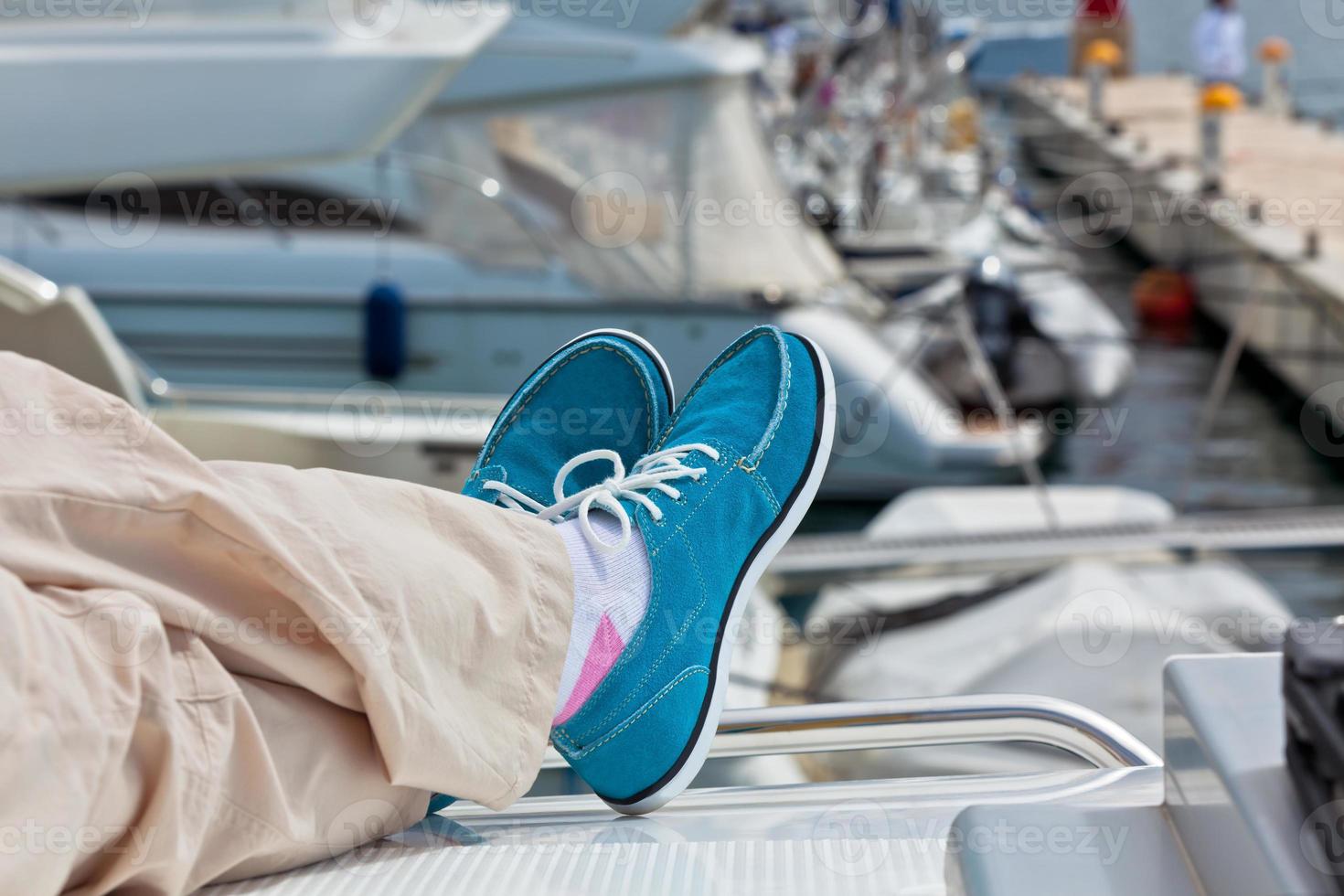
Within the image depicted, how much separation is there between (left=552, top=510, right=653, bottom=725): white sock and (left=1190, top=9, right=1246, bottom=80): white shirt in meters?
11.1

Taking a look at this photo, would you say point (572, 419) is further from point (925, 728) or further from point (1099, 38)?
point (1099, 38)

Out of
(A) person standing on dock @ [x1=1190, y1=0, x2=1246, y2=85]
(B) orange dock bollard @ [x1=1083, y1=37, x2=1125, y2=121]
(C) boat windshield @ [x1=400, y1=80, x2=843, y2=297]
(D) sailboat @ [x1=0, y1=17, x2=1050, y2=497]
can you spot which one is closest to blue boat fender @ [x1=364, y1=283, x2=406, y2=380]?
(D) sailboat @ [x1=0, y1=17, x2=1050, y2=497]

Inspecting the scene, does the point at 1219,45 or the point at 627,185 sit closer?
the point at 627,185

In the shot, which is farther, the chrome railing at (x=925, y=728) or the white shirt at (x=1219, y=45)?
the white shirt at (x=1219, y=45)

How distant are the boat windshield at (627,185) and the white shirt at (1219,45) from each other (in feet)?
24.8

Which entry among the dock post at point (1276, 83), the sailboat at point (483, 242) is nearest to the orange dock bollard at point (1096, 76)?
the dock post at point (1276, 83)

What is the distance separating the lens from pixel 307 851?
29.0 inches

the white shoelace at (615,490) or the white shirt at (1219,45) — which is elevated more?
the white shoelace at (615,490)

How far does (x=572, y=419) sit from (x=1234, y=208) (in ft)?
25.9

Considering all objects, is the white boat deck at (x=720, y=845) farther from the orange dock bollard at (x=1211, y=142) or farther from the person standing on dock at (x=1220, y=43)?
the person standing on dock at (x=1220, y=43)

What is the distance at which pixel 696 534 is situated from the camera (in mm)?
939

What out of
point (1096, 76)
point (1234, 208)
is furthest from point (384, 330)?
point (1096, 76)

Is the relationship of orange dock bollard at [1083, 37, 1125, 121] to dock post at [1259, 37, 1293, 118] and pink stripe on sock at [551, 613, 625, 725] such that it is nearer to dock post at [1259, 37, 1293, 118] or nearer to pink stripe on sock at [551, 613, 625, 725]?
dock post at [1259, 37, 1293, 118]

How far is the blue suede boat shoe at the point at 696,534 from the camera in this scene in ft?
2.83
